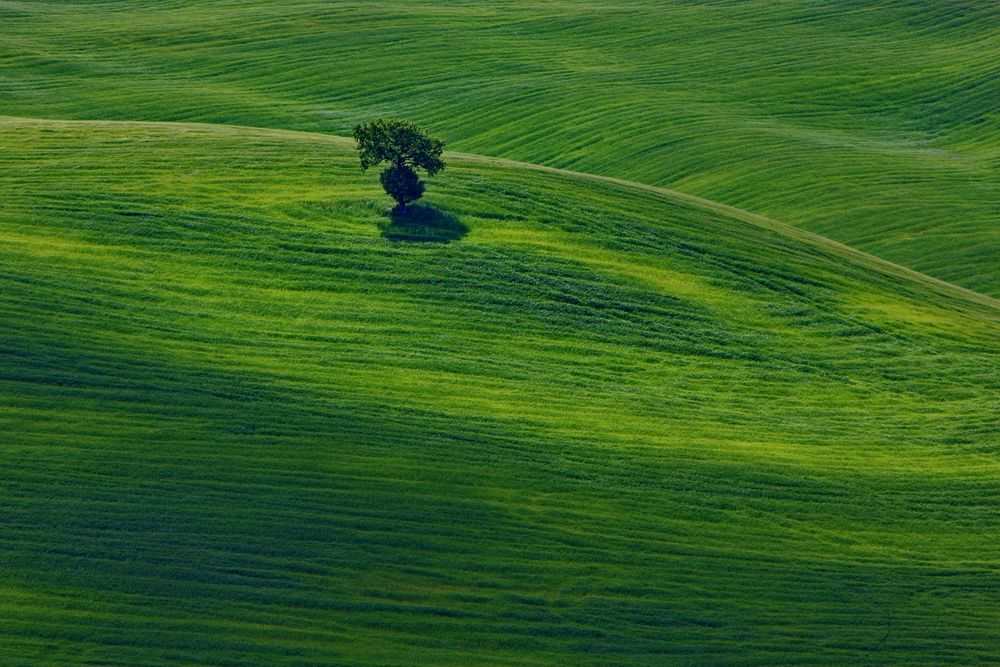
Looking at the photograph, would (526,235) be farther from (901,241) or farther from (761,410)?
(901,241)

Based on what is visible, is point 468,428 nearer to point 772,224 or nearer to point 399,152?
point 399,152

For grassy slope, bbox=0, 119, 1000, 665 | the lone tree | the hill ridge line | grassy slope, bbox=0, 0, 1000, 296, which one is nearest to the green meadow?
grassy slope, bbox=0, 119, 1000, 665

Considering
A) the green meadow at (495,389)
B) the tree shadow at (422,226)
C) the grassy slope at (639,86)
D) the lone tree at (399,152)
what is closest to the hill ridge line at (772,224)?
the green meadow at (495,389)

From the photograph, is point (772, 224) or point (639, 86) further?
point (639, 86)

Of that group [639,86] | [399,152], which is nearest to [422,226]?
[399,152]

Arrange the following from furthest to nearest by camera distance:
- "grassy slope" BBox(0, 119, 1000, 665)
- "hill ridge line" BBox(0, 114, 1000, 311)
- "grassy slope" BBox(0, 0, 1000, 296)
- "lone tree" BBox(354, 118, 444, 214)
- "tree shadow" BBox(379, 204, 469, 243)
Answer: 1. "grassy slope" BBox(0, 0, 1000, 296)
2. "hill ridge line" BBox(0, 114, 1000, 311)
3. "lone tree" BBox(354, 118, 444, 214)
4. "tree shadow" BBox(379, 204, 469, 243)
5. "grassy slope" BBox(0, 119, 1000, 665)

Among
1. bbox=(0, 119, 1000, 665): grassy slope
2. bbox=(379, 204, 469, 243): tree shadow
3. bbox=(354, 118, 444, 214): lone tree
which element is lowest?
bbox=(0, 119, 1000, 665): grassy slope

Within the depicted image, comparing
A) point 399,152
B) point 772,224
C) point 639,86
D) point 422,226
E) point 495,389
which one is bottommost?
point 495,389

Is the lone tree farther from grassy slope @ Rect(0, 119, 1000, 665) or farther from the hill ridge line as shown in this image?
the hill ridge line
